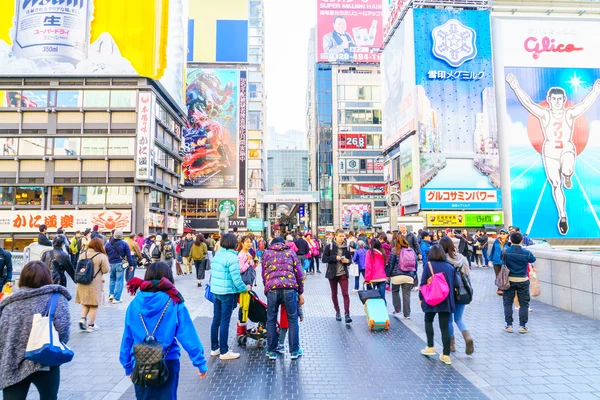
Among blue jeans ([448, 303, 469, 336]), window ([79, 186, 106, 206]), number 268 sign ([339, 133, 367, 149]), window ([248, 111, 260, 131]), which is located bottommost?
blue jeans ([448, 303, 469, 336])

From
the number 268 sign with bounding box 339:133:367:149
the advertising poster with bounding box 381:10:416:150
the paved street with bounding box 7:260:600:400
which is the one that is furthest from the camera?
the number 268 sign with bounding box 339:133:367:149

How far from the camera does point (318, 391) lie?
4.85m

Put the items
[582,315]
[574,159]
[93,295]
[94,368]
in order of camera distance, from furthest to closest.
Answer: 1. [574,159]
2. [582,315]
3. [93,295]
4. [94,368]

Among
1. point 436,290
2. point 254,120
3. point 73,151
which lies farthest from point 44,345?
point 254,120

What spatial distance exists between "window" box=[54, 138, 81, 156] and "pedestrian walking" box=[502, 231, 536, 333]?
4412cm

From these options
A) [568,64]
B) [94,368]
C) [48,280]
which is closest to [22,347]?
[48,280]

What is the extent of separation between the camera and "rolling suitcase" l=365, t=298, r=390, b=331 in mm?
7723

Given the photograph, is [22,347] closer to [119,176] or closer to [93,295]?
[93,295]

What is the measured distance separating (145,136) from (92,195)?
→ 8344mm

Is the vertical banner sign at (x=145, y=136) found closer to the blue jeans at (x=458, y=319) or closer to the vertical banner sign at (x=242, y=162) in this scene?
the vertical banner sign at (x=242, y=162)

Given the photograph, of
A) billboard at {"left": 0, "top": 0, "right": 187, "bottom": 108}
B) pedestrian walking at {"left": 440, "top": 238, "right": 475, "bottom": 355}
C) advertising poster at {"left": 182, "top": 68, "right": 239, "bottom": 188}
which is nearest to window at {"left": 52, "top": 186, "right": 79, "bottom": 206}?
billboard at {"left": 0, "top": 0, "right": 187, "bottom": 108}

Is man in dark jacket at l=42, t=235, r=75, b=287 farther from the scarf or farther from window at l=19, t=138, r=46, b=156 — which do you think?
window at l=19, t=138, r=46, b=156

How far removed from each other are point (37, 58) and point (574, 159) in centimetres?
6098

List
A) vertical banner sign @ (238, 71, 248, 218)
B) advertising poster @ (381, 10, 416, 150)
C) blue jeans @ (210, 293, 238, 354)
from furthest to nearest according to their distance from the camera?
vertical banner sign @ (238, 71, 248, 218) < advertising poster @ (381, 10, 416, 150) < blue jeans @ (210, 293, 238, 354)
